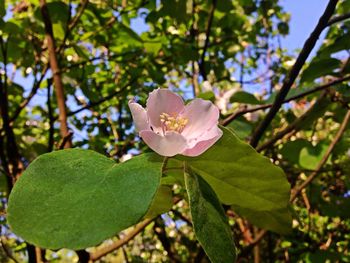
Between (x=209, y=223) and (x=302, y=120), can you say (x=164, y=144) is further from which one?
(x=302, y=120)

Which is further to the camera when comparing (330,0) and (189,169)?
(330,0)

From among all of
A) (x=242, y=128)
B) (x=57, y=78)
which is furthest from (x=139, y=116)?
(x=57, y=78)

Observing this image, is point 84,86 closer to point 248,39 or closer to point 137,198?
point 248,39

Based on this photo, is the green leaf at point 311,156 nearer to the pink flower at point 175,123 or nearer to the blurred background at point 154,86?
the blurred background at point 154,86

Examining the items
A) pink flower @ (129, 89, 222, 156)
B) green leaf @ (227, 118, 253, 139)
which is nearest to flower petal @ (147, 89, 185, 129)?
pink flower @ (129, 89, 222, 156)

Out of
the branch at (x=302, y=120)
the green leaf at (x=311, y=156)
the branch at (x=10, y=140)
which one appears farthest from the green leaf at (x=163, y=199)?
the green leaf at (x=311, y=156)

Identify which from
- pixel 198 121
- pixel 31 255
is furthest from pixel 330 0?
pixel 31 255
